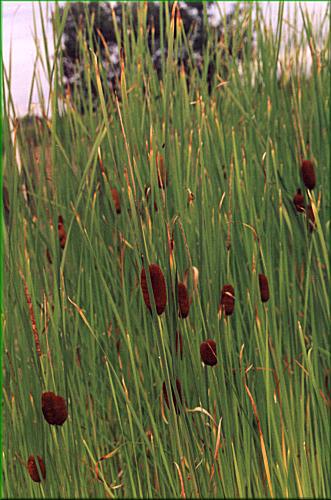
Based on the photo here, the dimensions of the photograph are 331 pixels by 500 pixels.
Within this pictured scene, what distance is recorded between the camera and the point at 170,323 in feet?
4.14

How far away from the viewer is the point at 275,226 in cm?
173

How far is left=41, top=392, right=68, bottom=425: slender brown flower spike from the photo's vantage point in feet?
4.02

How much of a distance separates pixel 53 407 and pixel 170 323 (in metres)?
0.28

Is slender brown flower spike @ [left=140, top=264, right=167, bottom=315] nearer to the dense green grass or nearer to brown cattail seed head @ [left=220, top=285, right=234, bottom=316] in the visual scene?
the dense green grass

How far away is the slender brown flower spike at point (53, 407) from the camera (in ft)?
4.02

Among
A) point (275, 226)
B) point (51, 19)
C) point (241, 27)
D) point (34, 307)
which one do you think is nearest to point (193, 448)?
point (34, 307)

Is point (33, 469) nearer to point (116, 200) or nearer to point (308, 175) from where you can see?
point (116, 200)

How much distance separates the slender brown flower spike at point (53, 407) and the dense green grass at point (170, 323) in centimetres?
8

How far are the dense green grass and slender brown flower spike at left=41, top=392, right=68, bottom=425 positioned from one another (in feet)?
0.25

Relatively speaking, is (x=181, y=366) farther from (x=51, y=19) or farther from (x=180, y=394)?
(x=51, y=19)

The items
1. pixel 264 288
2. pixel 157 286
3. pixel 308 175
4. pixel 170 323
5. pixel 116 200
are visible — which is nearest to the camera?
pixel 157 286

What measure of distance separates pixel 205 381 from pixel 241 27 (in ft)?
3.96

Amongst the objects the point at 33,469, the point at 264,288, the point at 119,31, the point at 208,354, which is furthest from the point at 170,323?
the point at 119,31

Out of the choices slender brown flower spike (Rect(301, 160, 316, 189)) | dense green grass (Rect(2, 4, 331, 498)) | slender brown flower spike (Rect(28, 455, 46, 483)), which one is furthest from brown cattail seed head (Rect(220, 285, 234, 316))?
slender brown flower spike (Rect(28, 455, 46, 483))
